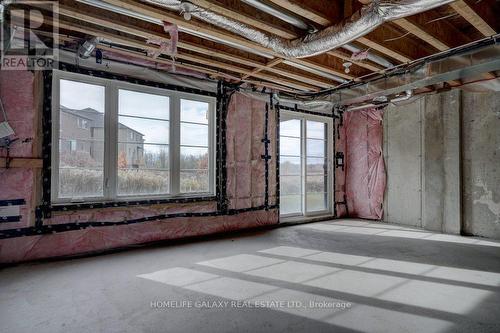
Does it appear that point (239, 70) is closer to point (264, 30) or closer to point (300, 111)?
point (264, 30)

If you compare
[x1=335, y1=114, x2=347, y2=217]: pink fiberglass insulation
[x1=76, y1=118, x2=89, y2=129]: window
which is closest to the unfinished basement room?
[x1=76, y1=118, x2=89, y2=129]: window

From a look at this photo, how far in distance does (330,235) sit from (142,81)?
3629 millimetres

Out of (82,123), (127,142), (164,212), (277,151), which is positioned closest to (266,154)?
(277,151)

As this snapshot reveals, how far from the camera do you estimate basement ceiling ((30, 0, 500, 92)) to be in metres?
2.54

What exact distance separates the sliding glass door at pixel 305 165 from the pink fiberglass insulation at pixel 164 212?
0.43 metres

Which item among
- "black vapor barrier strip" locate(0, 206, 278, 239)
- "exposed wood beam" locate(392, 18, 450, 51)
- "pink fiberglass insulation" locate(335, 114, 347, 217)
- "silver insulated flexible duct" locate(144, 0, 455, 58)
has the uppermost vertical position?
"exposed wood beam" locate(392, 18, 450, 51)

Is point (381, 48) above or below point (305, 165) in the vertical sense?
above

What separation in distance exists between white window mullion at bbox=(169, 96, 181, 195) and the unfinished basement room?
2 centimetres

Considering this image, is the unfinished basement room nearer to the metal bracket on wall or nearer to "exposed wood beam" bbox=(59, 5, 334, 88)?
"exposed wood beam" bbox=(59, 5, 334, 88)

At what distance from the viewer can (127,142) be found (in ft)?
12.1

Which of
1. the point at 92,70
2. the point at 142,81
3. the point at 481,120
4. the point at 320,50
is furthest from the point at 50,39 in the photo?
the point at 481,120

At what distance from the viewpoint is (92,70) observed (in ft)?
11.1

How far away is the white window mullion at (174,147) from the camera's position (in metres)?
4.04

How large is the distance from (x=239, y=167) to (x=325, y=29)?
254cm
